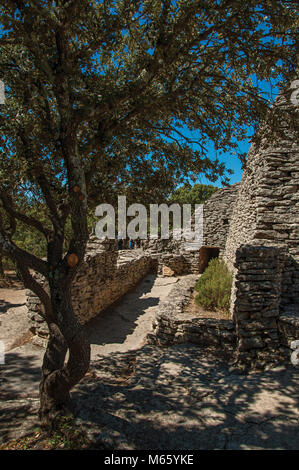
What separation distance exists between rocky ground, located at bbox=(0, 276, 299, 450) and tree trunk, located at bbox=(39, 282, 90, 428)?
0.34 meters

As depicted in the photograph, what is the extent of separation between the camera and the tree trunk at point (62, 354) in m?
3.21

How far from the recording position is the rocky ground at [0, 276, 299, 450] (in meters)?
2.88

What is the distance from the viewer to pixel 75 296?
7250mm

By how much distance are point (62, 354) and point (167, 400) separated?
5.50 ft

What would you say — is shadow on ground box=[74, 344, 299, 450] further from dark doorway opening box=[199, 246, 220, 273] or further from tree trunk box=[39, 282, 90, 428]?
dark doorway opening box=[199, 246, 220, 273]

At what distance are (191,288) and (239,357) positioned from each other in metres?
4.94

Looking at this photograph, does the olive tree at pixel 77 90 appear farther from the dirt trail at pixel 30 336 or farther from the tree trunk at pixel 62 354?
the dirt trail at pixel 30 336

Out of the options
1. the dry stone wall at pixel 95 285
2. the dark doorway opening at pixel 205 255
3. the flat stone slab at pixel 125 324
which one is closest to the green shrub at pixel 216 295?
the flat stone slab at pixel 125 324

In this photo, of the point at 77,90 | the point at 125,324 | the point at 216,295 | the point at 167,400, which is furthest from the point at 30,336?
the point at 77,90

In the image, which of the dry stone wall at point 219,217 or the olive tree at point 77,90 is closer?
Result: the olive tree at point 77,90

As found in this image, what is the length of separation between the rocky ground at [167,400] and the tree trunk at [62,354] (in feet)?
1.13

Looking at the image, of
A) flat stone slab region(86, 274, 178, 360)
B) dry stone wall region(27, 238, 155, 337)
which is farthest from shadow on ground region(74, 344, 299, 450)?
dry stone wall region(27, 238, 155, 337)

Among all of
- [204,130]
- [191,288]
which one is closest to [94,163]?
[204,130]
